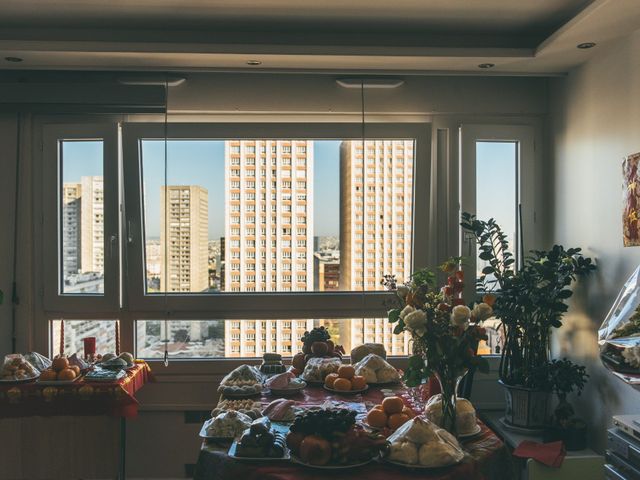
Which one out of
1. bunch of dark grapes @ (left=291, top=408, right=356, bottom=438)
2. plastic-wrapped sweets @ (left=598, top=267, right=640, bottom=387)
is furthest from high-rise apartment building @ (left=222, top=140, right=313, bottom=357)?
plastic-wrapped sweets @ (left=598, top=267, right=640, bottom=387)

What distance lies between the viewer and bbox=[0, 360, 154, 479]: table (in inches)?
127

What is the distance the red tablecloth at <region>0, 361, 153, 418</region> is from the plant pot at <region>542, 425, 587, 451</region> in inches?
93.6

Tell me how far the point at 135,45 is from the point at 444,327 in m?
2.42

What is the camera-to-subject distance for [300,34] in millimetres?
3572

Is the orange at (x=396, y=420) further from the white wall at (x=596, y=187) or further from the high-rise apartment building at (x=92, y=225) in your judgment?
the high-rise apartment building at (x=92, y=225)

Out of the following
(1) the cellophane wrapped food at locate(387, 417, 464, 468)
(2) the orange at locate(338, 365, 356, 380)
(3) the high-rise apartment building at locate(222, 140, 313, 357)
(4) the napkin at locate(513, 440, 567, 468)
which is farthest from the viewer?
(3) the high-rise apartment building at locate(222, 140, 313, 357)

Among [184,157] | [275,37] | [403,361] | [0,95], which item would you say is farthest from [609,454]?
[0,95]

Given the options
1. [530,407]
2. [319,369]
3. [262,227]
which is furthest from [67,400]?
[530,407]

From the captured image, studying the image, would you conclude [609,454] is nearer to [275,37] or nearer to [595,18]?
[595,18]

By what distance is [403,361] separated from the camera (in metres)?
4.16

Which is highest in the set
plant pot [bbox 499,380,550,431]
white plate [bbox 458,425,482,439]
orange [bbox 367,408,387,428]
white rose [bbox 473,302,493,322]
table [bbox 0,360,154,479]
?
white rose [bbox 473,302,493,322]

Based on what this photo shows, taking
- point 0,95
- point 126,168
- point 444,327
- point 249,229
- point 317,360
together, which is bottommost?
point 317,360

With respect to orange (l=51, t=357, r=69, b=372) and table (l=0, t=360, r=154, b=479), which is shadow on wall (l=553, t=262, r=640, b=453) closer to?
table (l=0, t=360, r=154, b=479)

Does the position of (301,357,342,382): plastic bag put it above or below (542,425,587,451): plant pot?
above
